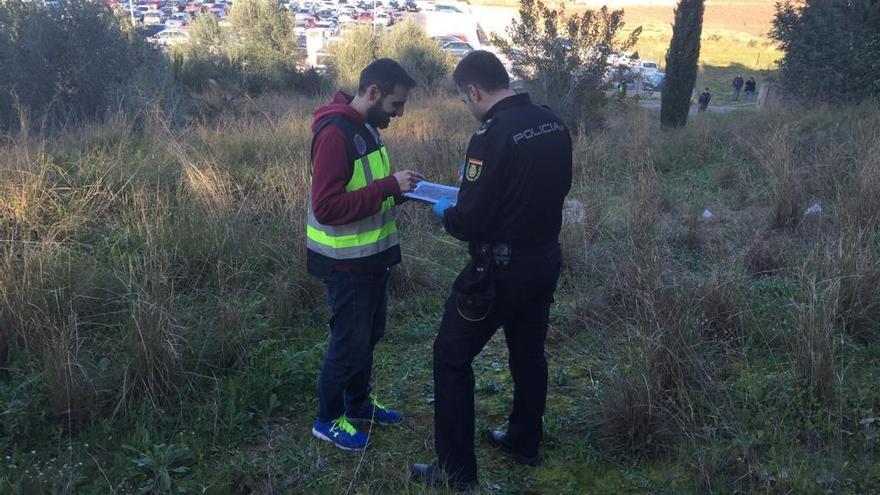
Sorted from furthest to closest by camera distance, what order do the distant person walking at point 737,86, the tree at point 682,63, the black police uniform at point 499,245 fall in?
the distant person walking at point 737,86
the tree at point 682,63
the black police uniform at point 499,245

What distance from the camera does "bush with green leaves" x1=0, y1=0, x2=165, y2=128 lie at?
15.5 meters

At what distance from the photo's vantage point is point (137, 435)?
3.24 m

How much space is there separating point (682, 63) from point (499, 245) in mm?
15501

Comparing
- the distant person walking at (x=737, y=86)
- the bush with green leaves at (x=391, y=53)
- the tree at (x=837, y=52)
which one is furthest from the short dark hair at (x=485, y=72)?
the distant person walking at (x=737, y=86)

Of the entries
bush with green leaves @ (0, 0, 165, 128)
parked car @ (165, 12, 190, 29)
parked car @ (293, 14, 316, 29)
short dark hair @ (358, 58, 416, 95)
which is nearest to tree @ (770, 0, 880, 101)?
short dark hair @ (358, 58, 416, 95)

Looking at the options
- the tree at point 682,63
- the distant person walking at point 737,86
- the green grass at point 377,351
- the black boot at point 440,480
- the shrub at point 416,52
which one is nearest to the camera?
the black boot at point 440,480

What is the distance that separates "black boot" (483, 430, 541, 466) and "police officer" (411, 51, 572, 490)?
1.04 ft

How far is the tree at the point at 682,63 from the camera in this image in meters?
16.1

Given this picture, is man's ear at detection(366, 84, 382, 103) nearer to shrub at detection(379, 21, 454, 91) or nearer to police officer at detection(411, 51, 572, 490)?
police officer at detection(411, 51, 572, 490)

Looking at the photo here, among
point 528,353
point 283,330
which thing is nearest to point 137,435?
point 283,330

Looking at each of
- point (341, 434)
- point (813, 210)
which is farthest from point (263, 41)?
point (341, 434)

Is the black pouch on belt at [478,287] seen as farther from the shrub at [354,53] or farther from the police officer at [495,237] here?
the shrub at [354,53]

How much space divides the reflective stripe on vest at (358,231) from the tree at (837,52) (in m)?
13.1

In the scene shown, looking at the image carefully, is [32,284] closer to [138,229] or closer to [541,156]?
[138,229]
